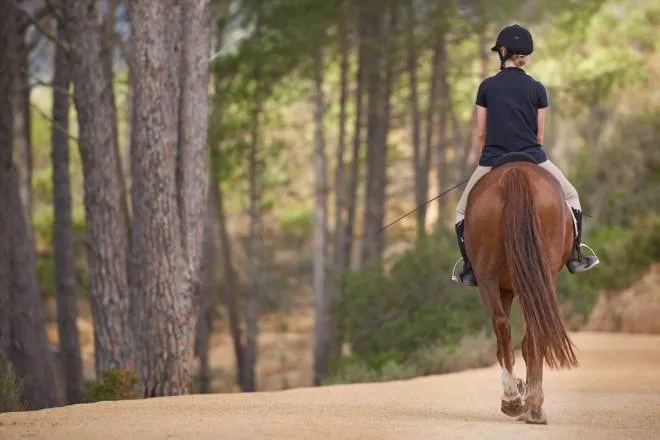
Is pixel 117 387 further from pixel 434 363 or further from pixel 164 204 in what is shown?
pixel 434 363

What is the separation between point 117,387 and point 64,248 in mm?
12411

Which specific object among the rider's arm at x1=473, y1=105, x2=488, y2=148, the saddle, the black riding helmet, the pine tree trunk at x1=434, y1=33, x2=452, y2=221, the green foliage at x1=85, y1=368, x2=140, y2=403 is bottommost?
the green foliage at x1=85, y1=368, x2=140, y2=403

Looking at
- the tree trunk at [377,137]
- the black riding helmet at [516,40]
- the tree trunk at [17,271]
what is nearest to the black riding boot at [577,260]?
the black riding helmet at [516,40]

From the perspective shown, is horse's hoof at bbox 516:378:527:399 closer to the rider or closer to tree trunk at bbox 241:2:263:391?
the rider

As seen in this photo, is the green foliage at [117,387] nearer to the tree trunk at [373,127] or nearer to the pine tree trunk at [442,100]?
the tree trunk at [373,127]

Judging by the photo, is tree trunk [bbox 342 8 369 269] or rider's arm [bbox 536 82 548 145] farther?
tree trunk [bbox 342 8 369 269]

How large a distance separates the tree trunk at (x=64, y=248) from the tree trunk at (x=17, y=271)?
2.32 metres

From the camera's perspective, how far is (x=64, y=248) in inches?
1056

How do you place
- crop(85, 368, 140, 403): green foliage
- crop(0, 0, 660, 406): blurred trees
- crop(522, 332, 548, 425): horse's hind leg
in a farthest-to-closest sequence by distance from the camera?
crop(0, 0, 660, 406): blurred trees < crop(85, 368, 140, 403): green foliage < crop(522, 332, 548, 425): horse's hind leg

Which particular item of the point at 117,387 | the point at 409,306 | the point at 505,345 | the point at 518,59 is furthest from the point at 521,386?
the point at 409,306

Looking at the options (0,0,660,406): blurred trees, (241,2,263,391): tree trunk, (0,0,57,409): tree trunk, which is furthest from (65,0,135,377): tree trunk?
(241,2,263,391): tree trunk

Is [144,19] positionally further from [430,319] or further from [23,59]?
[23,59]

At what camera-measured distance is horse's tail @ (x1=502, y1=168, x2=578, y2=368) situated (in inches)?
432

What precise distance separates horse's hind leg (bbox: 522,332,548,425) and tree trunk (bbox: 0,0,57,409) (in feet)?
39.8
